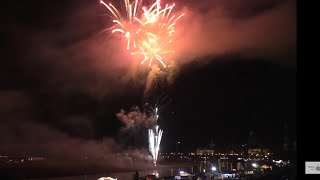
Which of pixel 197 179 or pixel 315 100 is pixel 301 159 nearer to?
pixel 315 100

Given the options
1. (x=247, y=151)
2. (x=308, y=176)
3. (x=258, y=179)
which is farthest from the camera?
(x=247, y=151)

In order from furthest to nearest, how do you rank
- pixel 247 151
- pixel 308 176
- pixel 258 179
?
1. pixel 247 151
2. pixel 258 179
3. pixel 308 176

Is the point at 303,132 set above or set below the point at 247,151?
above

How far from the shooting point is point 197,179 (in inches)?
1494

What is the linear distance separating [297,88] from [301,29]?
1509mm

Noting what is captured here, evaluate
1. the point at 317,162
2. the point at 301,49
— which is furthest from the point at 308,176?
the point at 301,49

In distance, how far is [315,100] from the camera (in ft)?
32.6

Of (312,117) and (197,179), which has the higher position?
(312,117)

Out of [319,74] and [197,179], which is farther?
[197,179]

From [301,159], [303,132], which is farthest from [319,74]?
[301,159]

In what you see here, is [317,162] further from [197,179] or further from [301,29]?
[197,179]

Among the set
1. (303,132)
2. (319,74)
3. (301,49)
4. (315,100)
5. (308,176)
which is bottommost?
(308,176)

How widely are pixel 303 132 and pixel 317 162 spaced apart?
2.63ft

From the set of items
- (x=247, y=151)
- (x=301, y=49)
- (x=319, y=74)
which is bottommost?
(x=247, y=151)
